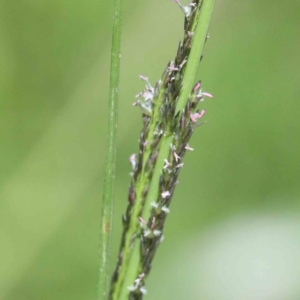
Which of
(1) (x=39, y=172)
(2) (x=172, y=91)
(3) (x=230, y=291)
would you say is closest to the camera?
(2) (x=172, y=91)

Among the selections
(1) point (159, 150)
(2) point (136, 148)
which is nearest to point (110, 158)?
(1) point (159, 150)

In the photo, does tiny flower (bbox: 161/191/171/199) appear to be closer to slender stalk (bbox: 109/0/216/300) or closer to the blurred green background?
slender stalk (bbox: 109/0/216/300)

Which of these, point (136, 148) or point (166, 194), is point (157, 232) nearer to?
point (166, 194)

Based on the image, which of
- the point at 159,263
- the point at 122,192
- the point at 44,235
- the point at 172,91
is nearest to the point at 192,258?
the point at 159,263

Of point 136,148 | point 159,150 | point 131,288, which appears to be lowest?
point 131,288

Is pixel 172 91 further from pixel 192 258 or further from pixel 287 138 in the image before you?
pixel 287 138

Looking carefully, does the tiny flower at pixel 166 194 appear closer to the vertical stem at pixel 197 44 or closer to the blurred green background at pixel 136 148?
the vertical stem at pixel 197 44
